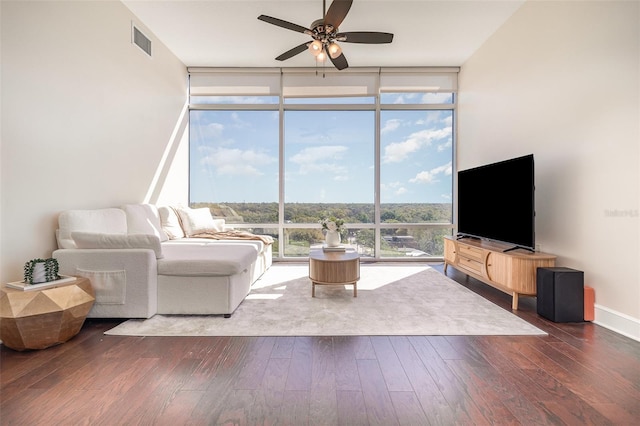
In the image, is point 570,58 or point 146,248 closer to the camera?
point 146,248

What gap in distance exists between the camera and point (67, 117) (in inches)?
114

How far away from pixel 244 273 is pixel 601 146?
3538 millimetres

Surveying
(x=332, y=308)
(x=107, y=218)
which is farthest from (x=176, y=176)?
(x=332, y=308)

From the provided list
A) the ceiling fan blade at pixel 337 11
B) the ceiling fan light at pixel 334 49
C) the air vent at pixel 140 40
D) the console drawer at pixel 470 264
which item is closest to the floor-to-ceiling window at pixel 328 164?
the air vent at pixel 140 40

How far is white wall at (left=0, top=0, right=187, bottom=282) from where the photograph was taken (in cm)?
239

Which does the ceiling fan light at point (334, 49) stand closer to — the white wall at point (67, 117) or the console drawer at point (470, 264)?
the white wall at point (67, 117)

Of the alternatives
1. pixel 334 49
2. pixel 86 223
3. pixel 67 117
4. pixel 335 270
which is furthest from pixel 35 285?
pixel 334 49

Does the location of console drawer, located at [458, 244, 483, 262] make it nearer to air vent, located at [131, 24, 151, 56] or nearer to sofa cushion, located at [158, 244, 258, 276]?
sofa cushion, located at [158, 244, 258, 276]

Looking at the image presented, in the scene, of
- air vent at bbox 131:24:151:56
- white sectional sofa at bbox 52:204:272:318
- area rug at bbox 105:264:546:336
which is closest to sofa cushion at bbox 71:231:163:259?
white sectional sofa at bbox 52:204:272:318

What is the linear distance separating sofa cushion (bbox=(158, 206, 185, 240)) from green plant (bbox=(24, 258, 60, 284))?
69.9 inches

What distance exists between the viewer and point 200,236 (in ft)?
14.2

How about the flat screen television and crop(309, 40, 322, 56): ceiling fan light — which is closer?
crop(309, 40, 322, 56): ceiling fan light

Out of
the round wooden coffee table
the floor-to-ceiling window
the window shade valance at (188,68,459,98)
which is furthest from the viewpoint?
the floor-to-ceiling window

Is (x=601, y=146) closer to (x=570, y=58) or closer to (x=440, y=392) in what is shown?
(x=570, y=58)
